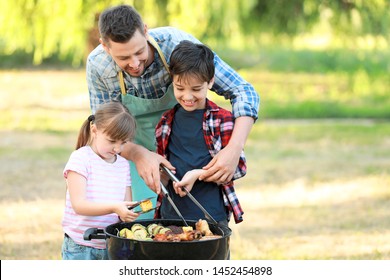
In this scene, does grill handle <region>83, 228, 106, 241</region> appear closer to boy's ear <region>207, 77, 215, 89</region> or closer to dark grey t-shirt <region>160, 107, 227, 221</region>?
dark grey t-shirt <region>160, 107, 227, 221</region>

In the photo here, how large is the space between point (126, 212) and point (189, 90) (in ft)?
1.99

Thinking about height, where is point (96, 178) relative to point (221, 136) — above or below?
below

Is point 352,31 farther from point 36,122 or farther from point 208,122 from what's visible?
point 208,122

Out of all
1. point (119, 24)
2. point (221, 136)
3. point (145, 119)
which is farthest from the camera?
point (145, 119)

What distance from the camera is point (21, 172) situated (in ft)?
27.3

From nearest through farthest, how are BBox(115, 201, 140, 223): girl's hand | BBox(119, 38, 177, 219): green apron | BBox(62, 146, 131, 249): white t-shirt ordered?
BBox(115, 201, 140, 223): girl's hand
BBox(62, 146, 131, 249): white t-shirt
BBox(119, 38, 177, 219): green apron

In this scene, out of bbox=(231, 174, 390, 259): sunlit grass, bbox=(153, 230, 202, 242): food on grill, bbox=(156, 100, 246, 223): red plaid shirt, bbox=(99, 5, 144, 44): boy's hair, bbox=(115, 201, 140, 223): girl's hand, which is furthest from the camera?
bbox=(231, 174, 390, 259): sunlit grass

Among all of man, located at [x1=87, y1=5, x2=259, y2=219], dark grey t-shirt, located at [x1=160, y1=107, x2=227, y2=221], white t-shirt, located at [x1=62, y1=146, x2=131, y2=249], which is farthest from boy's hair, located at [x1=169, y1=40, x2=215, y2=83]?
white t-shirt, located at [x1=62, y1=146, x2=131, y2=249]

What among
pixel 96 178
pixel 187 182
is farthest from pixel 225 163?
pixel 96 178

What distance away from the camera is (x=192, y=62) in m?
3.69

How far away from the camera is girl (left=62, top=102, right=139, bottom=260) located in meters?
3.66

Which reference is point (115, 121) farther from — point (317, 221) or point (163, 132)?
point (317, 221)

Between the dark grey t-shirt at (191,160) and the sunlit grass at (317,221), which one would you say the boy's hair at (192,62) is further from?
the sunlit grass at (317,221)

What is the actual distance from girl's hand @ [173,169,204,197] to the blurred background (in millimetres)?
1675
